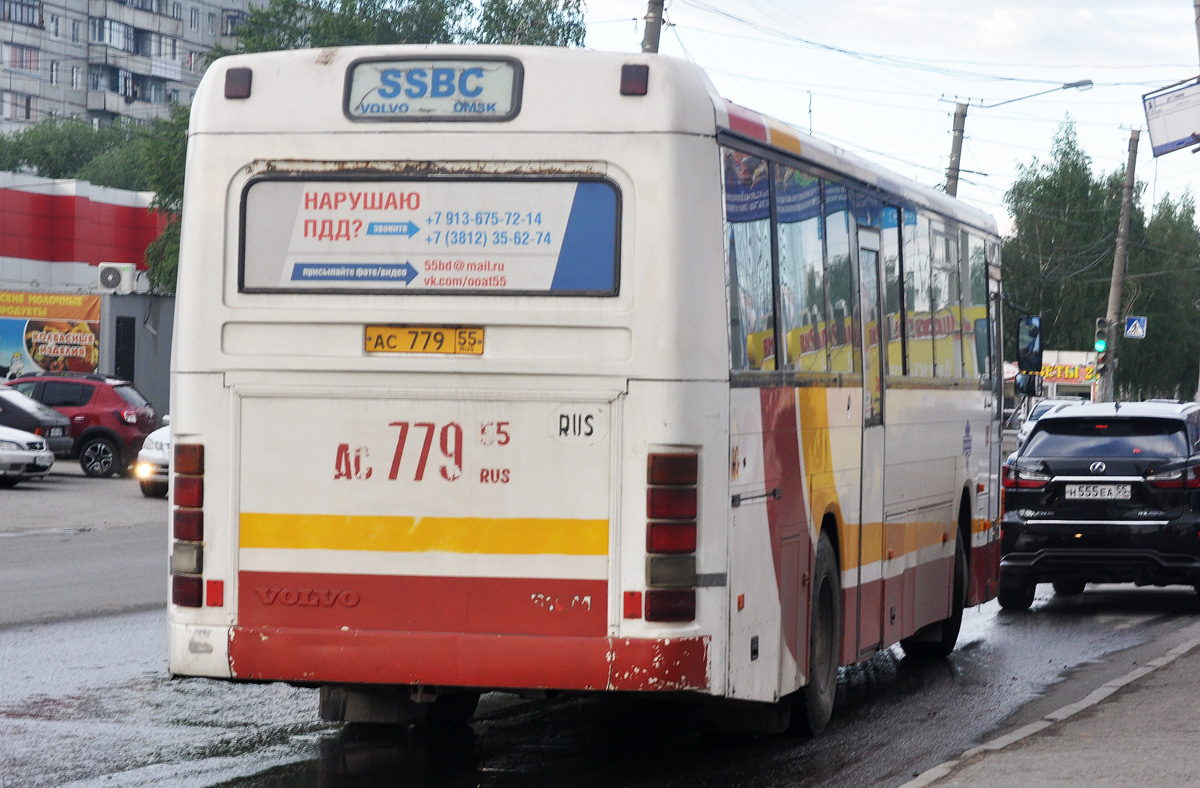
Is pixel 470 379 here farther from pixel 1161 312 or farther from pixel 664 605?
pixel 1161 312

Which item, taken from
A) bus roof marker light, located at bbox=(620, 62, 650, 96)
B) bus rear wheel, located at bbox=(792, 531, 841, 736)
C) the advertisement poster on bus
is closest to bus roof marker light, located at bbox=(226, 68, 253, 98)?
bus roof marker light, located at bbox=(620, 62, 650, 96)

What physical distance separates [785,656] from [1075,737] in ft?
4.58

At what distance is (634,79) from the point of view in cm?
686

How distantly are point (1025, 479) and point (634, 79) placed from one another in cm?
886

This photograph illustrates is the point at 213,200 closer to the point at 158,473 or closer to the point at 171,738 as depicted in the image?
the point at 171,738

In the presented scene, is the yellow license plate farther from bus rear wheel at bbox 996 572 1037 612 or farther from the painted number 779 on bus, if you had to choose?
bus rear wheel at bbox 996 572 1037 612

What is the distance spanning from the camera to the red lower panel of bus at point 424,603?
6809mm

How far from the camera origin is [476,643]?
6.89m

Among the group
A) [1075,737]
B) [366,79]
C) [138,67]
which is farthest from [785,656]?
[138,67]

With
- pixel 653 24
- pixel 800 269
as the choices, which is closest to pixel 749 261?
pixel 800 269

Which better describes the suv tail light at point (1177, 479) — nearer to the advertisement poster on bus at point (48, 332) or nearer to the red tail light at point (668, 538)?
the red tail light at point (668, 538)

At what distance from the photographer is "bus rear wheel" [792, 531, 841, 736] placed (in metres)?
8.38

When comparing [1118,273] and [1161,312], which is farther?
[1161,312]

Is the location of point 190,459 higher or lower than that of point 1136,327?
lower
